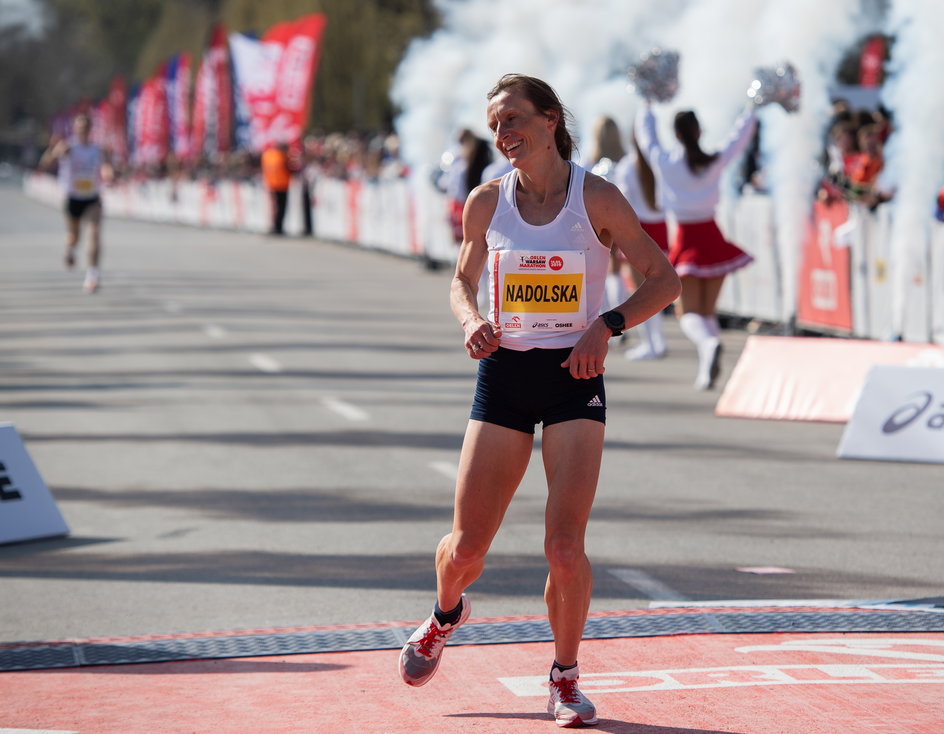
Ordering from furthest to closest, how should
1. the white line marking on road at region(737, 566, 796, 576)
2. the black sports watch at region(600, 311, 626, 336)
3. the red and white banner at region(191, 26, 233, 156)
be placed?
the red and white banner at region(191, 26, 233, 156), the white line marking on road at region(737, 566, 796, 576), the black sports watch at region(600, 311, 626, 336)

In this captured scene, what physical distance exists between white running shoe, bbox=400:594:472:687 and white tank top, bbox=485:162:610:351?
87 cm

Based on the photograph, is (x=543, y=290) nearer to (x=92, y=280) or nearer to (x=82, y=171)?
(x=82, y=171)

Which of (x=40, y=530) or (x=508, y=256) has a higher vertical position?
(x=508, y=256)

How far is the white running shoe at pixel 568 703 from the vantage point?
17.0ft

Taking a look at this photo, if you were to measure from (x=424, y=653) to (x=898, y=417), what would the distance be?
18.8ft

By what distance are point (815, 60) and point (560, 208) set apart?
12.9m

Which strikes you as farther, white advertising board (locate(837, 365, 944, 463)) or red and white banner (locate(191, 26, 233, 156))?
red and white banner (locate(191, 26, 233, 156))

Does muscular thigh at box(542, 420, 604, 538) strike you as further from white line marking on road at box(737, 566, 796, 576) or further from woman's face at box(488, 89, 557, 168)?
white line marking on road at box(737, 566, 796, 576)

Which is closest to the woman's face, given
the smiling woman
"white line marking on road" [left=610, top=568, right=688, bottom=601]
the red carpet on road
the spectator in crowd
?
the smiling woman

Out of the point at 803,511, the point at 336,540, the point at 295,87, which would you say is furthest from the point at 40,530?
the point at 295,87

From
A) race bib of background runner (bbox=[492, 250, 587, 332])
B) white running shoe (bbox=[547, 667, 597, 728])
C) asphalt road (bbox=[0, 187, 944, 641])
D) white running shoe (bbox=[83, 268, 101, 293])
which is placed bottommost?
asphalt road (bbox=[0, 187, 944, 641])

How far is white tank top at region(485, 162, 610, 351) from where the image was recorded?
534 cm

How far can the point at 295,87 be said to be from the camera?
41781 millimetres

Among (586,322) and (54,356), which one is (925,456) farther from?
(54,356)
